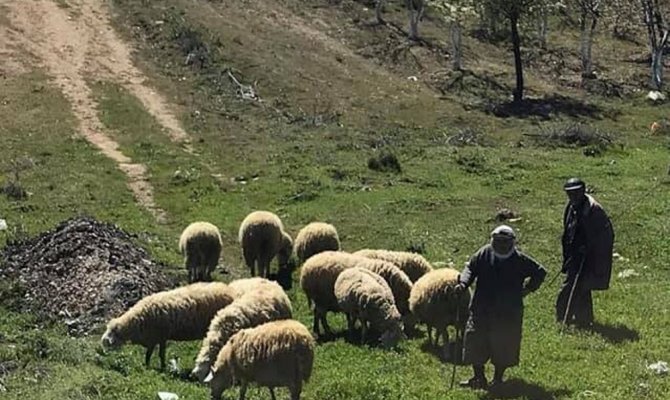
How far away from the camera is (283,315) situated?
16.3 metres

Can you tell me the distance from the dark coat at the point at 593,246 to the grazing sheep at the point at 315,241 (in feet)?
24.3

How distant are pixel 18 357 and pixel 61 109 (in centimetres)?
2785

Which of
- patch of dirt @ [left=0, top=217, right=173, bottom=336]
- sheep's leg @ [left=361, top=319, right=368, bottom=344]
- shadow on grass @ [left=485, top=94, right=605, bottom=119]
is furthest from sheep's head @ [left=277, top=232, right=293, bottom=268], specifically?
shadow on grass @ [left=485, top=94, right=605, bottom=119]

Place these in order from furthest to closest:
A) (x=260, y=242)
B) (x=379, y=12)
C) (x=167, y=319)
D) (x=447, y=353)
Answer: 1. (x=379, y=12)
2. (x=260, y=242)
3. (x=167, y=319)
4. (x=447, y=353)

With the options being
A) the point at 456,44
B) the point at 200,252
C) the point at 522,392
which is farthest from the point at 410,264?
the point at 456,44

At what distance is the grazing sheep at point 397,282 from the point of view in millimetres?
18422

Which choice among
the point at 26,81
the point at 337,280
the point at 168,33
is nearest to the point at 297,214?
the point at 337,280

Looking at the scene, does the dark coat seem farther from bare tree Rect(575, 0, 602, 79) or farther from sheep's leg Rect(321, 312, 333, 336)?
bare tree Rect(575, 0, 602, 79)

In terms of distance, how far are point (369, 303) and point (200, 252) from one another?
6.51 metres

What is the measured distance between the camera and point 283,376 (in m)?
13.5

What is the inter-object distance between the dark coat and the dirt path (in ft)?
64.1

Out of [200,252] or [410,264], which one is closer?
[410,264]

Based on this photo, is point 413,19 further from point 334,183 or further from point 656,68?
point 334,183

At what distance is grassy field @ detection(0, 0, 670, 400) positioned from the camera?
14.7 meters
